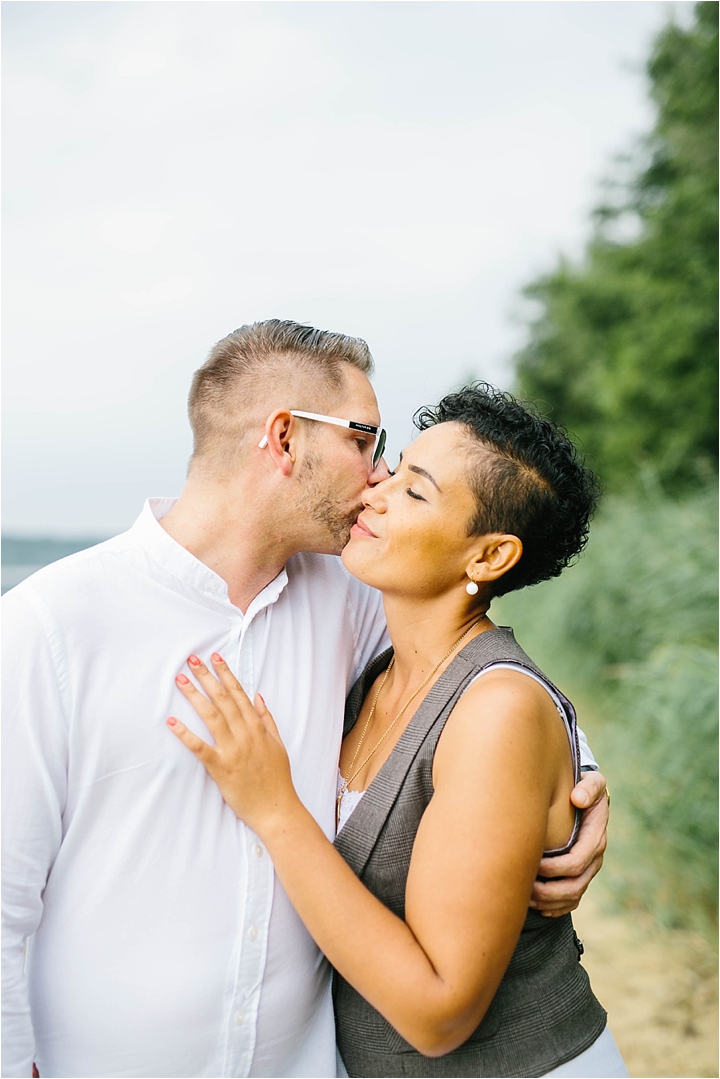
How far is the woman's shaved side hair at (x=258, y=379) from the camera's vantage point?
8.96ft

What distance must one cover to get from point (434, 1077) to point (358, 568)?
4.29 ft

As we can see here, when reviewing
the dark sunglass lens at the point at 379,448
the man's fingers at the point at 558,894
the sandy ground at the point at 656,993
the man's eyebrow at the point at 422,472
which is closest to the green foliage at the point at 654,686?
the sandy ground at the point at 656,993

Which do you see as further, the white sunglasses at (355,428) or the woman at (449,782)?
the white sunglasses at (355,428)

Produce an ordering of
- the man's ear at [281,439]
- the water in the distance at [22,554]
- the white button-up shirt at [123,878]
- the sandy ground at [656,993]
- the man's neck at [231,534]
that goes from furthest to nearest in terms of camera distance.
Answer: the sandy ground at [656,993], the water in the distance at [22,554], the man's ear at [281,439], the man's neck at [231,534], the white button-up shirt at [123,878]

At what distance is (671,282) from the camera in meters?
13.6

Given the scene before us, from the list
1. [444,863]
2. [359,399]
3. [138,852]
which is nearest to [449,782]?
[444,863]

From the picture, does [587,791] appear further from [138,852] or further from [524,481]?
[138,852]

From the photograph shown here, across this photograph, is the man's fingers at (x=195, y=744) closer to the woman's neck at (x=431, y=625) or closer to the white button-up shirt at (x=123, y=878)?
the white button-up shirt at (x=123, y=878)

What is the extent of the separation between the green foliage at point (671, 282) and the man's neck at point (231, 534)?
30.9 ft

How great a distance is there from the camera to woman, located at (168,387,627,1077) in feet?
6.60

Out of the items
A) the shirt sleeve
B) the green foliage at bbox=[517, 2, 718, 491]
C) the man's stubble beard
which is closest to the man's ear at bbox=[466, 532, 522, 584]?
the man's stubble beard

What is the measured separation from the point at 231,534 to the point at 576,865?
1.27 meters

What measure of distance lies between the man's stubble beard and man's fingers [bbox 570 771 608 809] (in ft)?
3.15

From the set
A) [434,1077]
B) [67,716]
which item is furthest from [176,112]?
[434,1077]
